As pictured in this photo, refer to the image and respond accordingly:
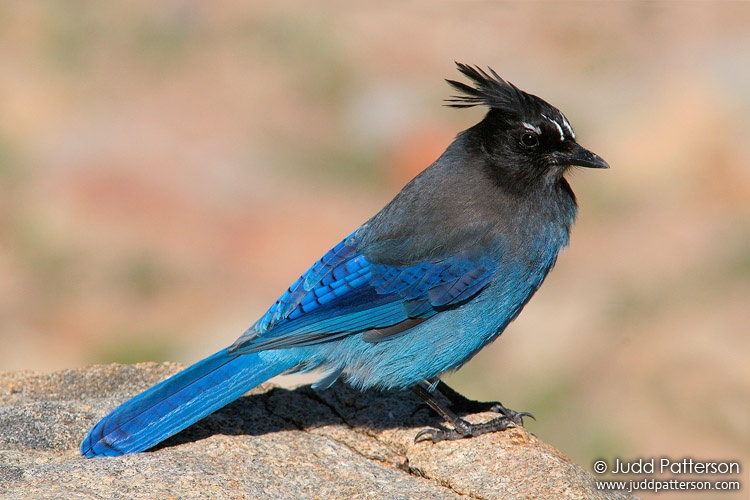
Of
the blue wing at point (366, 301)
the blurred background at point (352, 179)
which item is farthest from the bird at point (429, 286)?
the blurred background at point (352, 179)

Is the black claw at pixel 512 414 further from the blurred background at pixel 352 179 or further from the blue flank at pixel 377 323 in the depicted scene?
the blurred background at pixel 352 179

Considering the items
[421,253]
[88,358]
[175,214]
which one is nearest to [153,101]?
[175,214]

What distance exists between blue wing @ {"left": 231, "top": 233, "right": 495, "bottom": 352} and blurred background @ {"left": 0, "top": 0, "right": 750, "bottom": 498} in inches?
122

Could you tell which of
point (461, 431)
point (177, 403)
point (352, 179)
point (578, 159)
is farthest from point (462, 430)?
point (352, 179)

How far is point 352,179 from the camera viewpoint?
10852mm

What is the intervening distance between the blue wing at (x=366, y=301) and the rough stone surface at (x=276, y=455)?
1.39 ft

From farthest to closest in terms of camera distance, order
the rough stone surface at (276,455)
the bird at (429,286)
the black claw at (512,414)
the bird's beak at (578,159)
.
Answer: the bird's beak at (578,159) → the black claw at (512,414) → the bird at (429,286) → the rough stone surface at (276,455)

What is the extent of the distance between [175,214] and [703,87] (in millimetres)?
5695

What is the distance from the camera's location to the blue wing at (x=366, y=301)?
4680 mm

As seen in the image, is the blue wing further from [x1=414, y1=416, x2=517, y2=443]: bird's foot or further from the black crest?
the black crest

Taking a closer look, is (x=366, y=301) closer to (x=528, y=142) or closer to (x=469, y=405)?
(x=469, y=405)

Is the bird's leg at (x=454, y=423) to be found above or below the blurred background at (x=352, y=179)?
below

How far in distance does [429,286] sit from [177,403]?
119cm

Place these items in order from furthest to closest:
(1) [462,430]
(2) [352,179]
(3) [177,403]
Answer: (2) [352,179]
(1) [462,430]
(3) [177,403]
